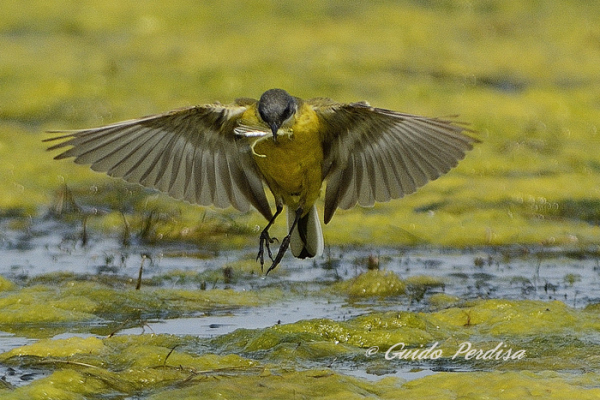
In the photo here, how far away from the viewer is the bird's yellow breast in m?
5.87

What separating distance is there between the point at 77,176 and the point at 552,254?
4.68 m

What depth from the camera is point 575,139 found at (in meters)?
11.3

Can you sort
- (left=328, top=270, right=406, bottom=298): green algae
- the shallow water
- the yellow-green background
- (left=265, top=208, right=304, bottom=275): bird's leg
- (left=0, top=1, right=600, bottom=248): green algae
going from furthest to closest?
the yellow-green background → (left=0, top=1, right=600, bottom=248): green algae → (left=328, top=270, right=406, bottom=298): green algae → the shallow water → (left=265, top=208, right=304, bottom=275): bird's leg

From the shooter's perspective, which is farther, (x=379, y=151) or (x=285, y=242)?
(x=285, y=242)

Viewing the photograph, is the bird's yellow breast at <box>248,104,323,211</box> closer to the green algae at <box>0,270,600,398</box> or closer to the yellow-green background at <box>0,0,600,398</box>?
the green algae at <box>0,270,600,398</box>

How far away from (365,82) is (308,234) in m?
6.02

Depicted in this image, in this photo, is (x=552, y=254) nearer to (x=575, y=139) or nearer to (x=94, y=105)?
(x=575, y=139)

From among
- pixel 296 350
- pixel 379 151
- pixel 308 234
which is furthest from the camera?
pixel 308 234

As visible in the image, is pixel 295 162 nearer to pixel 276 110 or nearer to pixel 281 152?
pixel 281 152

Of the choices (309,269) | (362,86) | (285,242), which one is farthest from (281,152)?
(362,86)

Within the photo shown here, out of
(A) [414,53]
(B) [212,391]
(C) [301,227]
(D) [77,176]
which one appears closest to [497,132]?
(A) [414,53]

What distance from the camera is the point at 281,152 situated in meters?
5.94

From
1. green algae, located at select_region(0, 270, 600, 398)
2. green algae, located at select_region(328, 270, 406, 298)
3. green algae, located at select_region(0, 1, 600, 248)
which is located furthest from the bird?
green algae, located at select_region(0, 1, 600, 248)

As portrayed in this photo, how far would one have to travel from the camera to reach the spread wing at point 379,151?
19.4 feet
